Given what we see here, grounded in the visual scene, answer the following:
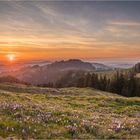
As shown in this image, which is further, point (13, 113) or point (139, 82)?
point (139, 82)

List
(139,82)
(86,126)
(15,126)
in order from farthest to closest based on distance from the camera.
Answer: (139,82) < (86,126) < (15,126)

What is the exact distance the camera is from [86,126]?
688 inches

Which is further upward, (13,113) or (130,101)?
(13,113)

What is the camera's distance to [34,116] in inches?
746

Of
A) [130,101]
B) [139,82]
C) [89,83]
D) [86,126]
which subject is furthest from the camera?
[89,83]

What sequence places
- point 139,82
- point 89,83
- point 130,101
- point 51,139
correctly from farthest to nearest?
point 89,83 → point 139,82 → point 130,101 → point 51,139

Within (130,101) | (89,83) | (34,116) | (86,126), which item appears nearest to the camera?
(86,126)

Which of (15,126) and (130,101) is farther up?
(15,126)

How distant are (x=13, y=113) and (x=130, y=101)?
98.7 ft

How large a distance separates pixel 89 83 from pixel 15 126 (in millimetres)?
117946

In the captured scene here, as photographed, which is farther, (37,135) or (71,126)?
(71,126)

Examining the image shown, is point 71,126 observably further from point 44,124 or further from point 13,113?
point 13,113

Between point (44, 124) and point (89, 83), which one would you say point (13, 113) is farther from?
point (89, 83)

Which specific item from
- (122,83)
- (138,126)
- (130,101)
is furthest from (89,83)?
(138,126)
